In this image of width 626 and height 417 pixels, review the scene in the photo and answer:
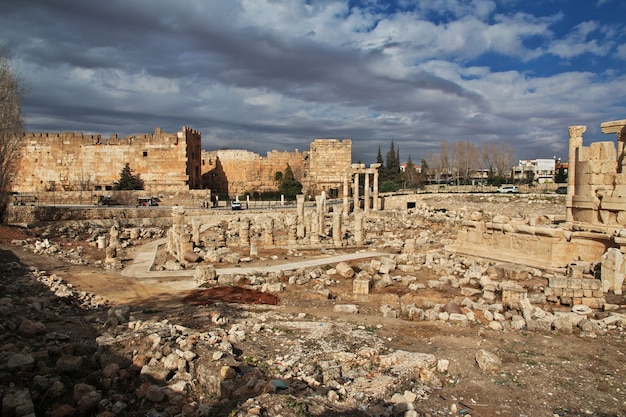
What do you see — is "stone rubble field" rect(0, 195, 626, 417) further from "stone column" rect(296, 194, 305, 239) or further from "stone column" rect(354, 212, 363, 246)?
"stone column" rect(296, 194, 305, 239)

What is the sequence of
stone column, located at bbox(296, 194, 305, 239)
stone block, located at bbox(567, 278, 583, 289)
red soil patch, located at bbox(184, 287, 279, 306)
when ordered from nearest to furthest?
stone block, located at bbox(567, 278, 583, 289) < red soil patch, located at bbox(184, 287, 279, 306) < stone column, located at bbox(296, 194, 305, 239)

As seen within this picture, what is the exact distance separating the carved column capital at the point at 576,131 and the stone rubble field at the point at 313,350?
8.23 meters

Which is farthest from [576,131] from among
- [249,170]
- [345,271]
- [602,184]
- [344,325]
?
[249,170]

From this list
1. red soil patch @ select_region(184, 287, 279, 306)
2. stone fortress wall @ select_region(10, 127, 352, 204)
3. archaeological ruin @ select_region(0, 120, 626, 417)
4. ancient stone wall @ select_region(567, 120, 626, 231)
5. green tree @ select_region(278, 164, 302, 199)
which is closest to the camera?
archaeological ruin @ select_region(0, 120, 626, 417)

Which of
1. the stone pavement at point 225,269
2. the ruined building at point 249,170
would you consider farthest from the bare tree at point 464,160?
the stone pavement at point 225,269

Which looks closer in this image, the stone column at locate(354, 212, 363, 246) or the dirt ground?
the dirt ground

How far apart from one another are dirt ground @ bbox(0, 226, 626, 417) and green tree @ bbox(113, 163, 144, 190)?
24918 mm

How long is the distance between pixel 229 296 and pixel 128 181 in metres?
26.7

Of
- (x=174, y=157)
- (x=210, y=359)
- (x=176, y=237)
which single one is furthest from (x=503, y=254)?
(x=174, y=157)

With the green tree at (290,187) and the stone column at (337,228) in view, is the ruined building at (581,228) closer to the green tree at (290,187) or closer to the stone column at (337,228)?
the stone column at (337,228)

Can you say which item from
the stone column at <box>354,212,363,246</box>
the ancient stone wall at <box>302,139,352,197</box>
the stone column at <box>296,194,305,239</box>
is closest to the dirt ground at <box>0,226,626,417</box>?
the stone column at <box>354,212,363,246</box>

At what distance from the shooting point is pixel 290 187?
4334 centimetres

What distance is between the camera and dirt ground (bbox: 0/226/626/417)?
5555 mm

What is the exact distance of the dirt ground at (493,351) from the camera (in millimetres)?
5555
